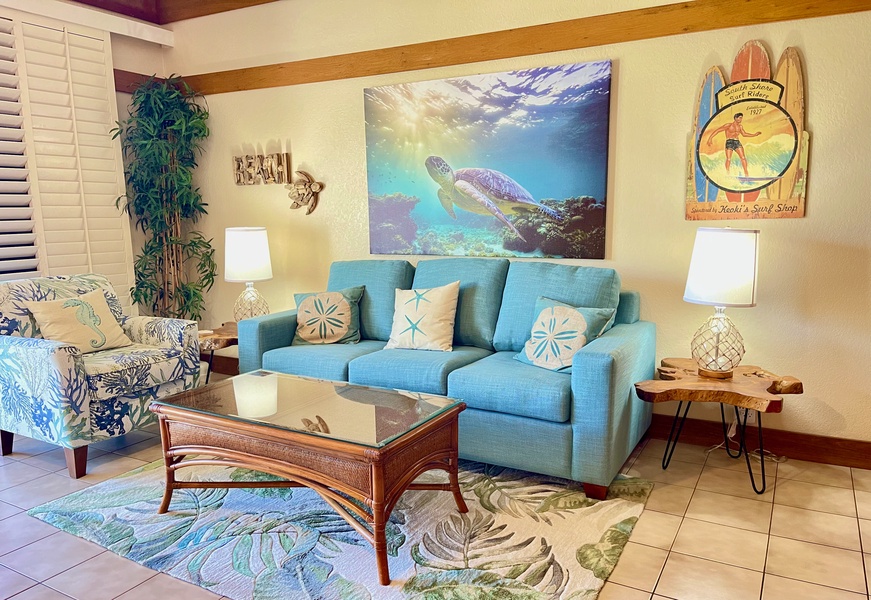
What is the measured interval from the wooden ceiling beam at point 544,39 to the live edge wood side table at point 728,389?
1.67 metres

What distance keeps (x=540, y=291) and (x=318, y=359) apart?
48.9 inches

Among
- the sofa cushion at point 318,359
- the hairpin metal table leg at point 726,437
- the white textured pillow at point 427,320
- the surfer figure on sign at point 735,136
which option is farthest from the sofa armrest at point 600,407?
the sofa cushion at point 318,359

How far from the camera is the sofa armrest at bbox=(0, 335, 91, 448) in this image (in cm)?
276

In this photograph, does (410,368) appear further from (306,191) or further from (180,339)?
(306,191)

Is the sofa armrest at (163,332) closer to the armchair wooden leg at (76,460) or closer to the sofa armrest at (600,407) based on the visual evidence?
the armchair wooden leg at (76,460)

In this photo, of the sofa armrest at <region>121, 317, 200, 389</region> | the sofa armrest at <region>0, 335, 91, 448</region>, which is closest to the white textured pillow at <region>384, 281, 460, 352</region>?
the sofa armrest at <region>121, 317, 200, 389</region>

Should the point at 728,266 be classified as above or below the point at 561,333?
above

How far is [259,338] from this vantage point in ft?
11.3

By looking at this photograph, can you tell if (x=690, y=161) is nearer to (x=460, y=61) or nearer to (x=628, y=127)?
(x=628, y=127)

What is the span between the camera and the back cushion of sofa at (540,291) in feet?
10.1

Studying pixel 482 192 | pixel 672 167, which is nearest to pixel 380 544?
pixel 482 192

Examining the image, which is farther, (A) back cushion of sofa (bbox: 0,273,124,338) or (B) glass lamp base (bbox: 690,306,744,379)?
(A) back cushion of sofa (bbox: 0,273,124,338)

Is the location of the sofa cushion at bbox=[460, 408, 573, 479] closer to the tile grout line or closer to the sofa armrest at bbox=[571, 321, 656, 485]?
the sofa armrest at bbox=[571, 321, 656, 485]

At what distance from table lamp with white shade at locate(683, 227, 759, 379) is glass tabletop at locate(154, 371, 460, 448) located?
48.6 inches
